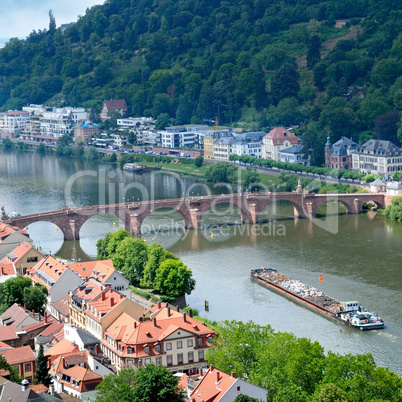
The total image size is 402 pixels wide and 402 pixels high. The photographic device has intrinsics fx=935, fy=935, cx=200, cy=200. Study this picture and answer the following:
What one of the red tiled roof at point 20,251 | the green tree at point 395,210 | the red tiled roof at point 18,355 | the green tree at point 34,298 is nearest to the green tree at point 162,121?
the green tree at point 395,210

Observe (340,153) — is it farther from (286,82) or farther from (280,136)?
(286,82)

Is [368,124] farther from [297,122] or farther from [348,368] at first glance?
[348,368]

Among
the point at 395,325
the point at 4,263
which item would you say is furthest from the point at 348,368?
the point at 4,263

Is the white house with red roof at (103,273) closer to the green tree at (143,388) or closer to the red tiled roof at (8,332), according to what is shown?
the red tiled roof at (8,332)

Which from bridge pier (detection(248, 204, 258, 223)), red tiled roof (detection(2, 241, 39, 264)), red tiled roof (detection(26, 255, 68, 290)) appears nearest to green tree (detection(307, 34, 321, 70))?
bridge pier (detection(248, 204, 258, 223))

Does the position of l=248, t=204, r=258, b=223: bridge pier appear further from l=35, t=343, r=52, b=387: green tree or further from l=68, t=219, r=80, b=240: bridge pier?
l=35, t=343, r=52, b=387: green tree
